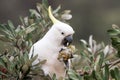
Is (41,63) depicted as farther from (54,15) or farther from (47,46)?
(54,15)

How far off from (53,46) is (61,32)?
0.04 metres

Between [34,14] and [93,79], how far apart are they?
38cm

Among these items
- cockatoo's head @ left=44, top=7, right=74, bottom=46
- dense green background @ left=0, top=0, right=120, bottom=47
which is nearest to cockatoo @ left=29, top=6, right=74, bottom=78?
cockatoo's head @ left=44, top=7, right=74, bottom=46

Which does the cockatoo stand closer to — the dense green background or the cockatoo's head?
the cockatoo's head

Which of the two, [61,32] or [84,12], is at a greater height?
[84,12]

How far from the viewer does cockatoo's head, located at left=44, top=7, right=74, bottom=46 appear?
1470mm

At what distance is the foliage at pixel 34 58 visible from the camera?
135cm

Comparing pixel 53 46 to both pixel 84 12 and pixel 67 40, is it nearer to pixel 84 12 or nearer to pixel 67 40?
pixel 67 40

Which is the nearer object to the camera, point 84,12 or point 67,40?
point 67,40

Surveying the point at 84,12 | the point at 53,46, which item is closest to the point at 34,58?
the point at 53,46

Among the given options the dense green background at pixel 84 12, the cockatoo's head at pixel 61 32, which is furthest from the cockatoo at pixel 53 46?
the dense green background at pixel 84 12

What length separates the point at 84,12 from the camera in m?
9.17

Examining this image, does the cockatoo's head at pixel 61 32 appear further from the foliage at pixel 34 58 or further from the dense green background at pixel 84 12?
the dense green background at pixel 84 12

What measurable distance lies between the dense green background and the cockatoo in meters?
6.38
